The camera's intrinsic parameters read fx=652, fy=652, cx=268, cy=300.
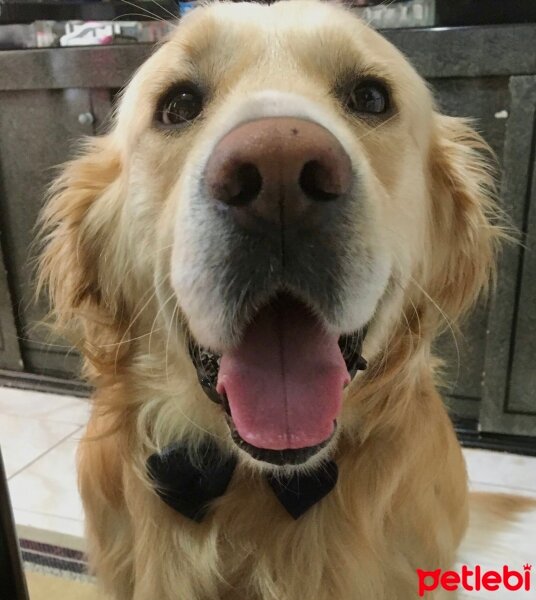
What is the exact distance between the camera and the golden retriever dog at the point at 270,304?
684 mm

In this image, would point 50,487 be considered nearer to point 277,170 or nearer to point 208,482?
point 208,482

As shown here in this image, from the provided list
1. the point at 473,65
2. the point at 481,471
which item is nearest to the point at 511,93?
the point at 473,65

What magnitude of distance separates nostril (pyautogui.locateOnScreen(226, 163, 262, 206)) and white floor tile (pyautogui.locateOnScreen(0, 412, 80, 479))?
1.36 metres

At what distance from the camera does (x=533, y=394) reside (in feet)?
5.59

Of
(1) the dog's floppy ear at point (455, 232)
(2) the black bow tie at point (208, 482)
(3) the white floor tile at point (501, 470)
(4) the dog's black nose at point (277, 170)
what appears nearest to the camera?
(4) the dog's black nose at point (277, 170)

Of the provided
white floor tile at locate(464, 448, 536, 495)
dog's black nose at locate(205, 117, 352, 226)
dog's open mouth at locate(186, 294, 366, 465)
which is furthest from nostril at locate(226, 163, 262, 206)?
white floor tile at locate(464, 448, 536, 495)

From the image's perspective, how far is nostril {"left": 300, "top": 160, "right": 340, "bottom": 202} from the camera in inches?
24.4

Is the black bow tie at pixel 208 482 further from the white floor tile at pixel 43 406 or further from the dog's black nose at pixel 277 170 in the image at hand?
the white floor tile at pixel 43 406

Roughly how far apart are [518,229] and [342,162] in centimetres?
103

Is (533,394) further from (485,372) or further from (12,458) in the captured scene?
(12,458)

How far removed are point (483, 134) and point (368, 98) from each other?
0.77 meters

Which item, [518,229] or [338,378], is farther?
[518,229]
